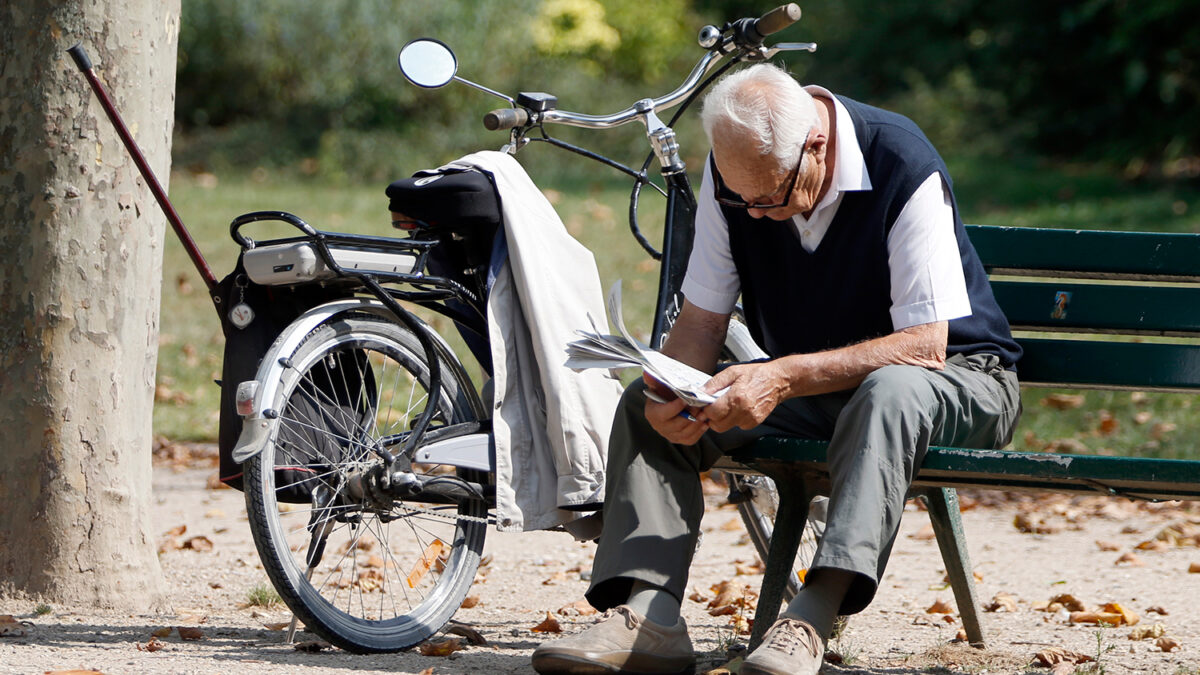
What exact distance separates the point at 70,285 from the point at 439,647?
129 cm

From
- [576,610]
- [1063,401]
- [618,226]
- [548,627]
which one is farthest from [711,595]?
[618,226]

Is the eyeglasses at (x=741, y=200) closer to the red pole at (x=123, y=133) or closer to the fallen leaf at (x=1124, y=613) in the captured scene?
the red pole at (x=123, y=133)

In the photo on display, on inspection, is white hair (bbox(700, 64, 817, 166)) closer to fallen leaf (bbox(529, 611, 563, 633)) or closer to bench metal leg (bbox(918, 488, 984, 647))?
bench metal leg (bbox(918, 488, 984, 647))

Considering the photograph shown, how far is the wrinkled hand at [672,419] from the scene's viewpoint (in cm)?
297

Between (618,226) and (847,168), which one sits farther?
(618,226)

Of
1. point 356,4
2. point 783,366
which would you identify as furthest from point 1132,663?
point 356,4

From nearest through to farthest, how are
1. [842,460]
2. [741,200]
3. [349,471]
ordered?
[842,460], [741,200], [349,471]

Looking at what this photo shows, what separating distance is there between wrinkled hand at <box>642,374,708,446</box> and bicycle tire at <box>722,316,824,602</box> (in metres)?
0.83

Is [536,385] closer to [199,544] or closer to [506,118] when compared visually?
[506,118]

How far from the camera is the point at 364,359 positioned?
3.50 m

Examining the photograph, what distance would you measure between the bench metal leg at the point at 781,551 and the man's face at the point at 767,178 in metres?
0.62

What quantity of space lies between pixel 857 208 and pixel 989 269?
0.74 meters

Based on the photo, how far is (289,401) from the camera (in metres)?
3.25

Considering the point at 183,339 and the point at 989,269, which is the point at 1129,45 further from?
the point at 989,269
